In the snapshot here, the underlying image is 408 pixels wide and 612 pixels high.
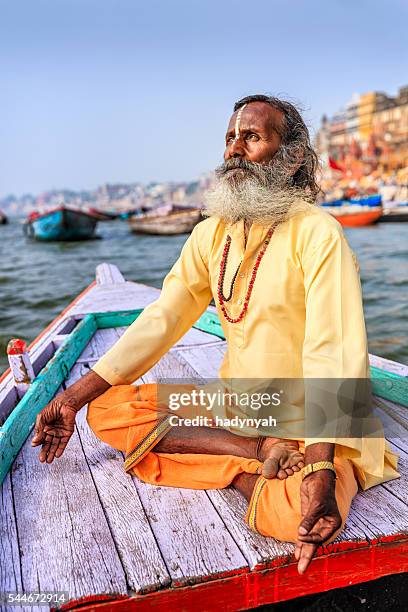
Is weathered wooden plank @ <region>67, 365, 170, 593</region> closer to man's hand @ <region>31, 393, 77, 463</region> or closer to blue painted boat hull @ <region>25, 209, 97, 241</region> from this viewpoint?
man's hand @ <region>31, 393, 77, 463</region>

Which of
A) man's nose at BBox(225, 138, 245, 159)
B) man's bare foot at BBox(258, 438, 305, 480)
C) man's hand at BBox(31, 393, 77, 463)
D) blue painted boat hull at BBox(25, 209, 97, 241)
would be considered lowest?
blue painted boat hull at BBox(25, 209, 97, 241)

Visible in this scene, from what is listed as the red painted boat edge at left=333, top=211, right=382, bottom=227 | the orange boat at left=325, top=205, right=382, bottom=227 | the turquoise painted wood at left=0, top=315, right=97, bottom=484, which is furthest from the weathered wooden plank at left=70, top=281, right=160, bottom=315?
the red painted boat edge at left=333, top=211, right=382, bottom=227

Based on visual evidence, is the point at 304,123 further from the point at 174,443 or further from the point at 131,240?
the point at 131,240

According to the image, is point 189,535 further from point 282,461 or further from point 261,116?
point 261,116

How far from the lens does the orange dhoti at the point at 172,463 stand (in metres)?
1.54

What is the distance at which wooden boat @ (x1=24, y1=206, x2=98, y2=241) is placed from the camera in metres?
24.9

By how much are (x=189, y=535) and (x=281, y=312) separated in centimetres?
80

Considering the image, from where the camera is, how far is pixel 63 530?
163 cm

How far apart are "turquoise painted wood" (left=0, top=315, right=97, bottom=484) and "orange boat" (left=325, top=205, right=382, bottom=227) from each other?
82.2ft

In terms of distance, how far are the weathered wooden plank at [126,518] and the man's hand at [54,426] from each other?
0.71 ft

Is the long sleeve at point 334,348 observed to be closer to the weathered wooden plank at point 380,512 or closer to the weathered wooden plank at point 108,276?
the weathered wooden plank at point 380,512

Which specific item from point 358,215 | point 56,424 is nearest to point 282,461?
point 56,424

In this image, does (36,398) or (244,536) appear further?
(36,398)

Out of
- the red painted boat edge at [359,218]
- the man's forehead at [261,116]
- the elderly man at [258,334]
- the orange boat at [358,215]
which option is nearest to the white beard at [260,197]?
the elderly man at [258,334]
